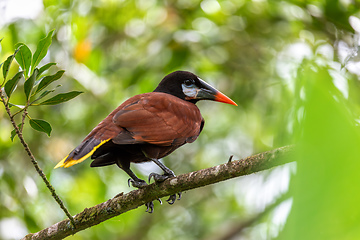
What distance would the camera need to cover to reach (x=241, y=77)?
5.51m

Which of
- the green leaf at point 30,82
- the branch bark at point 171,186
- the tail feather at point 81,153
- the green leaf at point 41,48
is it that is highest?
the green leaf at point 41,48

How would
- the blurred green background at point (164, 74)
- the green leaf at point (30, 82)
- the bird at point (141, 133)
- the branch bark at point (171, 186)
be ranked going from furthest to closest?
the blurred green background at point (164, 74) → the bird at point (141, 133) → the green leaf at point (30, 82) → the branch bark at point (171, 186)

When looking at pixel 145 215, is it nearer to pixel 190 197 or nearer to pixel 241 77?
pixel 190 197

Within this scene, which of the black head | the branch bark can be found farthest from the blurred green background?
the branch bark

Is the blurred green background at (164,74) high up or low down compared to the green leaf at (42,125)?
down

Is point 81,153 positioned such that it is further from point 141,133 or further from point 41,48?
point 41,48

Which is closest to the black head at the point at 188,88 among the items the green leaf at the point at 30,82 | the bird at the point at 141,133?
the bird at the point at 141,133

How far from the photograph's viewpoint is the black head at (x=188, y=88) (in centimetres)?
334

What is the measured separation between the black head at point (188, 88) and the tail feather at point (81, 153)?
43.4 inches

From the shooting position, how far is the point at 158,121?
264 cm

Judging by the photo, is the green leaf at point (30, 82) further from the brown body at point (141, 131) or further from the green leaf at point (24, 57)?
the brown body at point (141, 131)

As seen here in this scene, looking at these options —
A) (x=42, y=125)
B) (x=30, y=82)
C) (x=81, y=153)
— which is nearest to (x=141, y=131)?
(x=81, y=153)

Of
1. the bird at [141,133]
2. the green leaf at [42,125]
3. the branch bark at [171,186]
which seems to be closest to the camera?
the branch bark at [171,186]

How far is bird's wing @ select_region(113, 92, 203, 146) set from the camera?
2.50 metres
